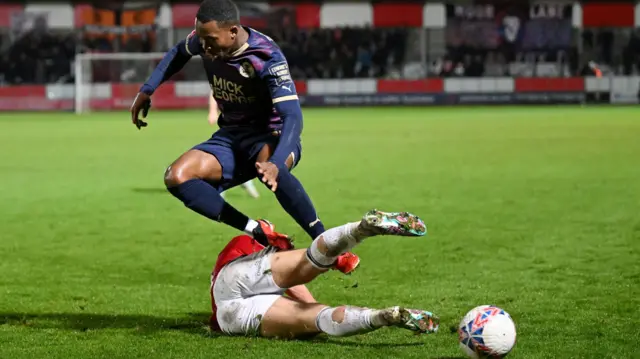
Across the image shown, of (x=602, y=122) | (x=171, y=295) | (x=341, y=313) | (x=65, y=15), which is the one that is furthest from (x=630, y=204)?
(x=65, y=15)

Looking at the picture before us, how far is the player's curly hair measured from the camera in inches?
257

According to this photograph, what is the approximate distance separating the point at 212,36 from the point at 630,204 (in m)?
7.58

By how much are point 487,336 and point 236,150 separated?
2.52 meters

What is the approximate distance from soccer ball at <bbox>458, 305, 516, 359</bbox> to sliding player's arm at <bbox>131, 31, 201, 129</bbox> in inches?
116

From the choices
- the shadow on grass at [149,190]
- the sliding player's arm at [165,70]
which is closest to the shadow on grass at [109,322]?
the sliding player's arm at [165,70]

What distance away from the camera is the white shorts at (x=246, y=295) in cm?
598

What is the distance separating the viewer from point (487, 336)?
527cm

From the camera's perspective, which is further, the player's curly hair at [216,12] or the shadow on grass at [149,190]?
the shadow on grass at [149,190]

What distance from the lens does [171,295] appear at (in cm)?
758

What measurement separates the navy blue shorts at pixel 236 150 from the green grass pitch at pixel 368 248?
938 millimetres

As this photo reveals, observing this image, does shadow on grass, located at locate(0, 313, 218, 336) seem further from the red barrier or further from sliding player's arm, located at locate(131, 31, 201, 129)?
the red barrier

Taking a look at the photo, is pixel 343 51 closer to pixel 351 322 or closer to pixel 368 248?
pixel 368 248

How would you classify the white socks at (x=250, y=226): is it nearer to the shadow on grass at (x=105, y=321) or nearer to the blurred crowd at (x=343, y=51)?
the shadow on grass at (x=105, y=321)

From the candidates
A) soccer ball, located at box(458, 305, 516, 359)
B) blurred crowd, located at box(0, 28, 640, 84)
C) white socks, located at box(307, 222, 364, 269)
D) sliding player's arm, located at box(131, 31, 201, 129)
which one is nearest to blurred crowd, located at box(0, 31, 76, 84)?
blurred crowd, located at box(0, 28, 640, 84)
